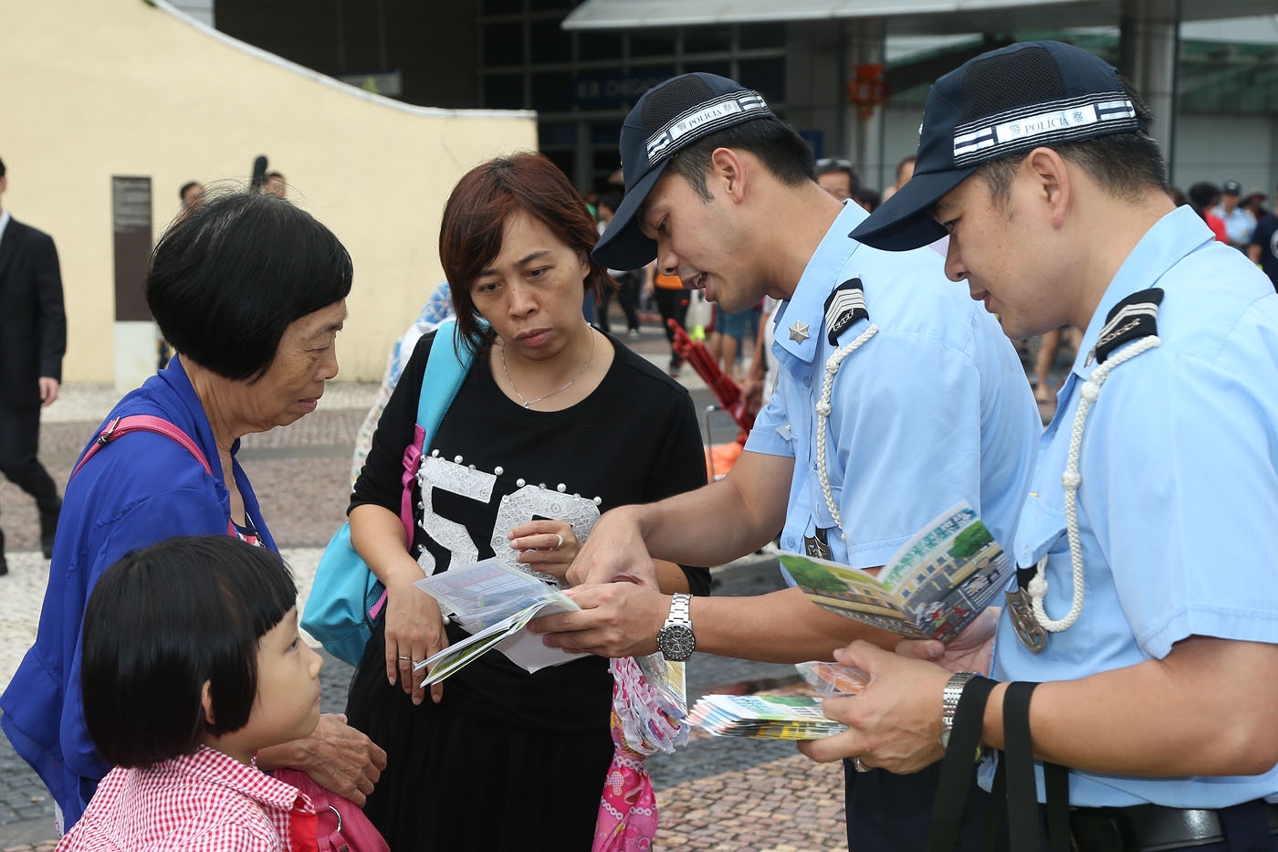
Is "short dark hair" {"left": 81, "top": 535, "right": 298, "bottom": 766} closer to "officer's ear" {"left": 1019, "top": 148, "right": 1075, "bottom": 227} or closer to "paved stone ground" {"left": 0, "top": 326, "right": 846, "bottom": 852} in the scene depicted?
"officer's ear" {"left": 1019, "top": 148, "right": 1075, "bottom": 227}

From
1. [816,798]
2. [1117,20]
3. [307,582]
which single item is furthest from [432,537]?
[1117,20]

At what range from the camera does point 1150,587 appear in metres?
1.53

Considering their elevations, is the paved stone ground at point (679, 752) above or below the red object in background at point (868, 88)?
below

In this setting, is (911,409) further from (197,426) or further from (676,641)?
(197,426)

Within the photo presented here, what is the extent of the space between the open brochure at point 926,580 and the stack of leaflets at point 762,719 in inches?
6.4

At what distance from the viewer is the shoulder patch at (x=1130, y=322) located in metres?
1.58

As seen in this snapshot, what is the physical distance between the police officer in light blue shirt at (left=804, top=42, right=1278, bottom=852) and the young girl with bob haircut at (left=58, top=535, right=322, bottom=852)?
836mm

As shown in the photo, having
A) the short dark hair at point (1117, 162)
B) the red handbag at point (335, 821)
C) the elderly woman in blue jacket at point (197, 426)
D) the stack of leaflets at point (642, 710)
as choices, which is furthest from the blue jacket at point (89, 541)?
the short dark hair at point (1117, 162)

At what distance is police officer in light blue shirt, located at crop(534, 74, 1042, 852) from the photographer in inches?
77.7

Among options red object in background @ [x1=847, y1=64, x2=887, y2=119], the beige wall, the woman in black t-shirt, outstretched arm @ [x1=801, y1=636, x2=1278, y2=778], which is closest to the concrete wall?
red object in background @ [x1=847, y1=64, x2=887, y2=119]

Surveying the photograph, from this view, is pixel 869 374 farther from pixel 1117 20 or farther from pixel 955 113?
pixel 1117 20

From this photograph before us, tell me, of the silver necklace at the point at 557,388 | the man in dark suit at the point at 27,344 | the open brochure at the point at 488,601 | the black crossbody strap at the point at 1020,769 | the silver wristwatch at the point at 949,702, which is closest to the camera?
the black crossbody strap at the point at 1020,769

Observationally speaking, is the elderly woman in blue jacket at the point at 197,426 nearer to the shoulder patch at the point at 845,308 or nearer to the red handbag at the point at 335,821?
the red handbag at the point at 335,821

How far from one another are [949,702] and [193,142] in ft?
46.0
